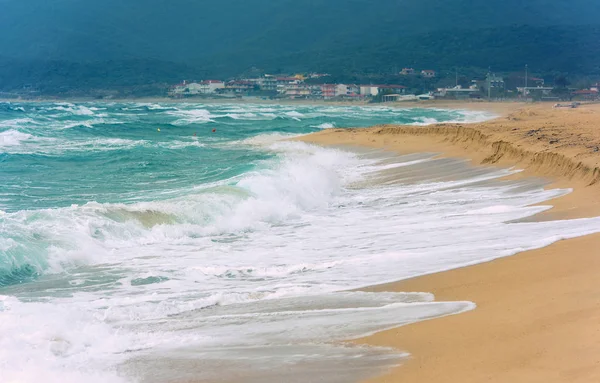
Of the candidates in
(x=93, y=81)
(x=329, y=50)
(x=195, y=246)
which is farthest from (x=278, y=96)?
(x=195, y=246)

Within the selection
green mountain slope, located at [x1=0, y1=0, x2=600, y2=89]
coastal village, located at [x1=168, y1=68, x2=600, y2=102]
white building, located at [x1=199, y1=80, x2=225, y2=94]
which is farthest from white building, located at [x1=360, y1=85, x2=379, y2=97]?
white building, located at [x1=199, y1=80, x2=225, y2=94]

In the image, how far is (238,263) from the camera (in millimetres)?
8703

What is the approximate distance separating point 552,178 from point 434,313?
27.5 feet

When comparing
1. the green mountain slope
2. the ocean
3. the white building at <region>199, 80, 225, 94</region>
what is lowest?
the ocean

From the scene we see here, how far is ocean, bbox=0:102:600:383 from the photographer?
540 centimetres

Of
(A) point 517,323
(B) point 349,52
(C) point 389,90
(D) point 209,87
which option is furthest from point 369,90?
(A) point 517,323

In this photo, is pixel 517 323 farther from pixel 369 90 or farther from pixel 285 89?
pixel 285 89

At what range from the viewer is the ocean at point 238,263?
540 cm

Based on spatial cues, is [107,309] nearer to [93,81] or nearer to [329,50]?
[93,81]

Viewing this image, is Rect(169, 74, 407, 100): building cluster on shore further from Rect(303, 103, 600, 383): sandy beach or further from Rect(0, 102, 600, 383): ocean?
Rect(303, 103, 600, 383): sandy beach

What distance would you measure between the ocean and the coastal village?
7734cm

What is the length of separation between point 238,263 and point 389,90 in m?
103

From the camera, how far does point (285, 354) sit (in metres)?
5.43

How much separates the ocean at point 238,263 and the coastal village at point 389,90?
77340 millimetres
